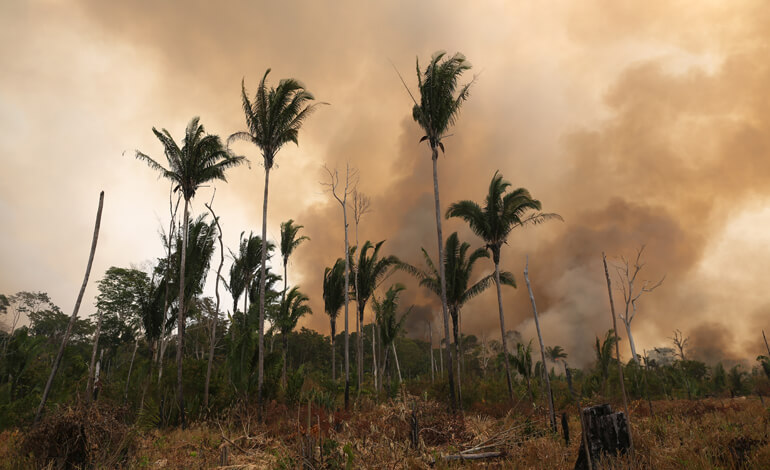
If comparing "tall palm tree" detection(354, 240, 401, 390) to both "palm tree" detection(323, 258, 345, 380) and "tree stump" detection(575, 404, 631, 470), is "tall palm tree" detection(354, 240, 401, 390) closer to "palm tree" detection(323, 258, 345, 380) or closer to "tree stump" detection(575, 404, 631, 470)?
"palm tree" detection(323, 258, 345, 380)

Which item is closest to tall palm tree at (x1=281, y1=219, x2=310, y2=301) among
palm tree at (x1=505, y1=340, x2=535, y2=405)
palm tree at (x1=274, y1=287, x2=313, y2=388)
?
palm tree at (x1=274, y1=287, x2=313, y2=388)

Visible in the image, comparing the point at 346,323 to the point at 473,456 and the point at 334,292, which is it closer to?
the point at 334,292

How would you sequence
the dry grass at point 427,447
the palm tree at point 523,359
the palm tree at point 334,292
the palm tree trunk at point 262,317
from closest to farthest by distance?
the dry grass at point 427,447, the palm tree trunk at point 262,317, the palm tree at point 523,359, the palm tree at point 334,292

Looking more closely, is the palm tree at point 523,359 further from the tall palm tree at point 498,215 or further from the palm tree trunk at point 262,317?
the palm tree trunk at point 262,317

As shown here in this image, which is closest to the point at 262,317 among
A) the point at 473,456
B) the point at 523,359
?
the point at 473,456

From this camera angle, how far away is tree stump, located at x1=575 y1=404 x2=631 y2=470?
5413 millimetres

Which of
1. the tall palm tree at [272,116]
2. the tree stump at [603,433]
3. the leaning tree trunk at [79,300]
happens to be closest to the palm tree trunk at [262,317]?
the tall palm tree at [272,116]

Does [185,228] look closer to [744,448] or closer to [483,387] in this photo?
[483,387]

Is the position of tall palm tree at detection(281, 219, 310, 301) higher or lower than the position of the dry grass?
higher

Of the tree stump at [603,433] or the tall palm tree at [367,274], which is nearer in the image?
the tree stump at [603,433]

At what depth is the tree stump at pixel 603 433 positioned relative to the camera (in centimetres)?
541

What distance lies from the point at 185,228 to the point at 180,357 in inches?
207

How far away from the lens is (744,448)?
5.95m

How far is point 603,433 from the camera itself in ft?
18.0
